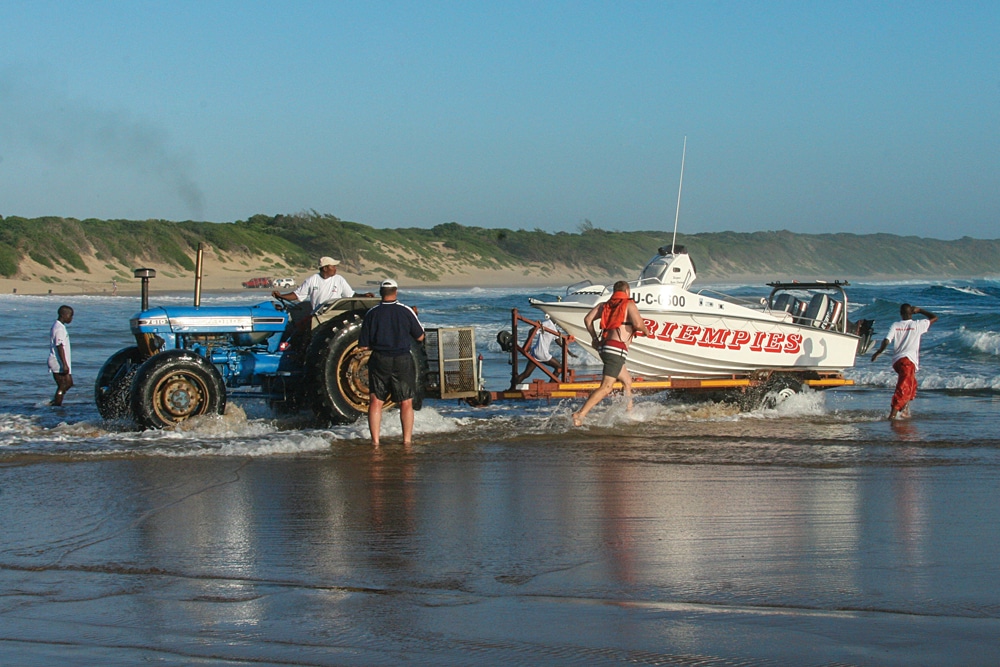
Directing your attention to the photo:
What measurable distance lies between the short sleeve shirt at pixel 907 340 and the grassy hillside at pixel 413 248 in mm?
16112

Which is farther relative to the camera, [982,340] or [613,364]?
[982,340]

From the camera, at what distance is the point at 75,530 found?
5.92m

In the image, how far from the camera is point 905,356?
11.5 m

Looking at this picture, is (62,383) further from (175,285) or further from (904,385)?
(175,285)

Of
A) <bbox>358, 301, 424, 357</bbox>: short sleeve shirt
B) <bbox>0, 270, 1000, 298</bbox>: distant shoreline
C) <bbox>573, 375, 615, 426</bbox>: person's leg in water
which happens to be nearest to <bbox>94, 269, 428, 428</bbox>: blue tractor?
<bbox>358, 301, 424, 357</bbox>: short sleeve shirt

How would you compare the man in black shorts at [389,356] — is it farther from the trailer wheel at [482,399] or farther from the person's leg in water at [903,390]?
the person's leg in water at [903,390]

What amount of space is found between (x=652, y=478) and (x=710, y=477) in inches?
17.1

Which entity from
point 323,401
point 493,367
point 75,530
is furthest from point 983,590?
point 493,367

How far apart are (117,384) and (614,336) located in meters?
4.90

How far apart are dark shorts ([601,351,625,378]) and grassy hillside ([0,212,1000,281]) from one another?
1538 centimetres

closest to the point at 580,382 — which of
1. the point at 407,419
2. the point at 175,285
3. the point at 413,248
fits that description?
the point at 407,419

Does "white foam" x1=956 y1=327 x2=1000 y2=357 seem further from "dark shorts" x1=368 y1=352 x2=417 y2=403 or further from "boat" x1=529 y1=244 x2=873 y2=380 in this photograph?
"dark shorts" x1=368 y1=352 x2=417 y2=403

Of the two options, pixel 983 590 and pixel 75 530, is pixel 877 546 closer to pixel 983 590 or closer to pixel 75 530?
pixel 983 590

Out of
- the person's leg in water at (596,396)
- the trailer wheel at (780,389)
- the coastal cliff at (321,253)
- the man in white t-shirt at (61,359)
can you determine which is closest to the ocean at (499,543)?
the person's leg in water at (596,396)
